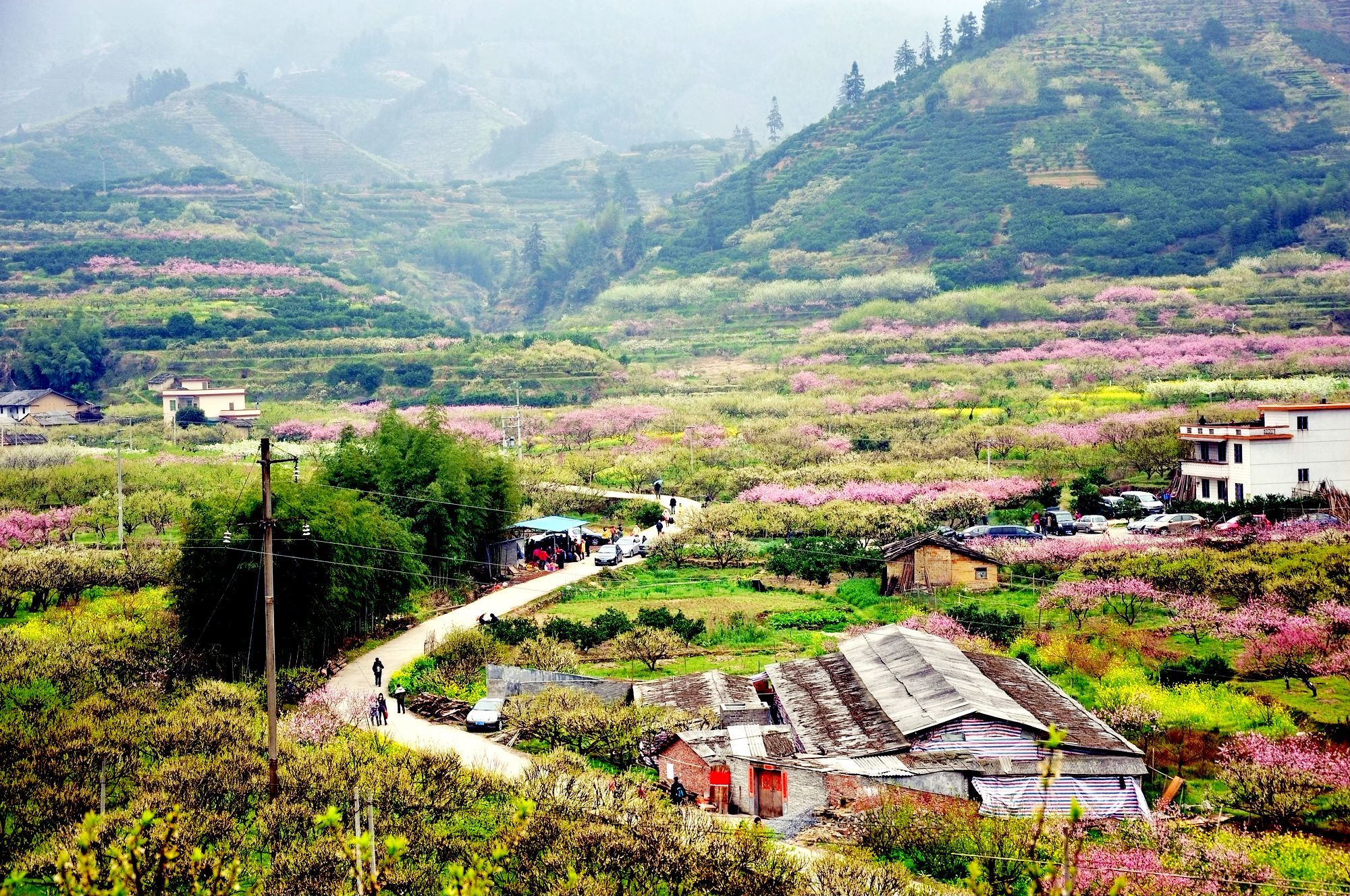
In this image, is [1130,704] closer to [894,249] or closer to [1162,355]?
[1162,355]

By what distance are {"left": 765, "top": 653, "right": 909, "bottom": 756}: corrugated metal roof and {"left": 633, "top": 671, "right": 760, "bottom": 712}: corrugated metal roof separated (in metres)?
0.78

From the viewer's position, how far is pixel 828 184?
135875 millimetres

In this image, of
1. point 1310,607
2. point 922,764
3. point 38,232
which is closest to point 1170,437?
point 1310,607

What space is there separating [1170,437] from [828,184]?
271ft

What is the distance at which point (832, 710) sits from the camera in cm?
2789

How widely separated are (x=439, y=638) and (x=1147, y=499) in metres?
28.2

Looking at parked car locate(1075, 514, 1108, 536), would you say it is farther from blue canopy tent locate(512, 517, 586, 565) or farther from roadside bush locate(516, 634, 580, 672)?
roadside bush locate(516, 634, 580, 672)

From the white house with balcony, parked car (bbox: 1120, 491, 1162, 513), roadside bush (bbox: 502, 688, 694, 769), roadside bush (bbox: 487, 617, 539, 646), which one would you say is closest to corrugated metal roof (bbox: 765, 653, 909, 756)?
roadside bush (bbox: 502, 688, 694, 769)

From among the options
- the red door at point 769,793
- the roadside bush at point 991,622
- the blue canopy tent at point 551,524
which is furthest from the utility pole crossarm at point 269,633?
the blue canopy tent at point 551,524

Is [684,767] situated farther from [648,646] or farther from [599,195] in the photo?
[599,195]

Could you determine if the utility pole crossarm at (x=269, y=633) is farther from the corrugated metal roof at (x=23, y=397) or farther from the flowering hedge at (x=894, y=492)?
the corrugated metal roof at (x=23, y=397)

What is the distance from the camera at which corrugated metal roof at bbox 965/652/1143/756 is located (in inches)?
970

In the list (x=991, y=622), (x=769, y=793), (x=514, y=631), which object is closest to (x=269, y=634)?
(x=769, y=793)

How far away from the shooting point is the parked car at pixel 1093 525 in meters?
47.4
